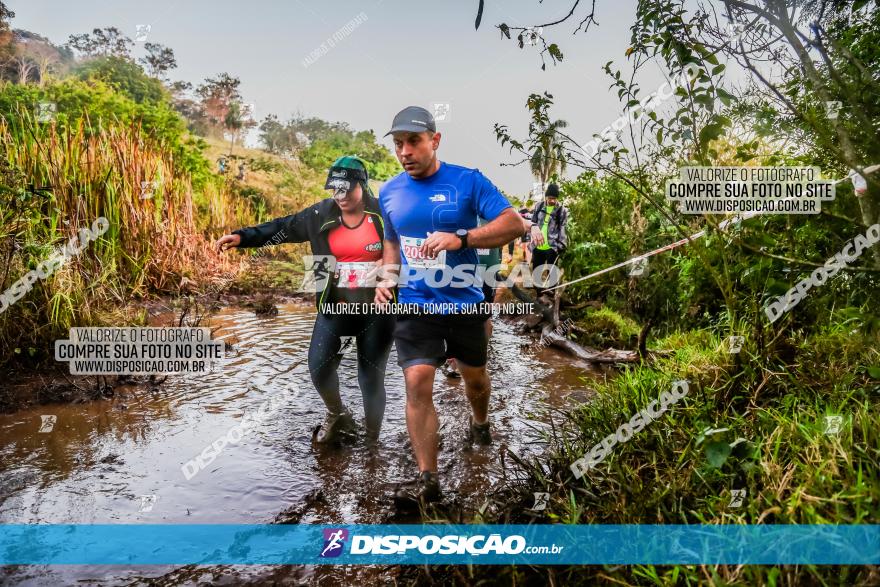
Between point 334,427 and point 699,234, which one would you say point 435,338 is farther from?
point 699,234

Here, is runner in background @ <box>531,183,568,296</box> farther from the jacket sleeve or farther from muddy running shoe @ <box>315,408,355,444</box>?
muddy running shoe @ <box>315,408,355,444</box>

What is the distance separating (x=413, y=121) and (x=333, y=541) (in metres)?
2.38

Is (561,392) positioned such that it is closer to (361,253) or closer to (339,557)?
(361,253)

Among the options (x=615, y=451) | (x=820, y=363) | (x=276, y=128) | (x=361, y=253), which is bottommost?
(x=615, y=451)

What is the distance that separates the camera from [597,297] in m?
8.94

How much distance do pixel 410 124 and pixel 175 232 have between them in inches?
281

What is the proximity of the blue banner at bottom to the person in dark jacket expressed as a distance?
1254 mm

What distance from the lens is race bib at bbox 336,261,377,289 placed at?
4098mm

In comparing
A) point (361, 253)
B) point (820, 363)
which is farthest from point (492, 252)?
point (820, 363)

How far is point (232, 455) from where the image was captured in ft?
13.0

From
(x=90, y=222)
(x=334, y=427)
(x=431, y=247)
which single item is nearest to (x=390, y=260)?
(x=431, y=247)

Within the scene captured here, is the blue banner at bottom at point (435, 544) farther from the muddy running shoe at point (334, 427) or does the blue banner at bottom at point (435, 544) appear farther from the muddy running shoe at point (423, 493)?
the muddy running shoe at point (334, 427)

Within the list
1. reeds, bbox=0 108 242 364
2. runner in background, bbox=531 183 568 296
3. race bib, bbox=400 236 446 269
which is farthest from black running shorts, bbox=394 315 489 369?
runner in background, bbox=531 183 568 296

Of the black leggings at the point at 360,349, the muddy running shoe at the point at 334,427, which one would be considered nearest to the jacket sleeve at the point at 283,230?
the black leggings at the point at 360,349
